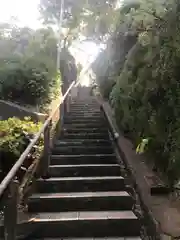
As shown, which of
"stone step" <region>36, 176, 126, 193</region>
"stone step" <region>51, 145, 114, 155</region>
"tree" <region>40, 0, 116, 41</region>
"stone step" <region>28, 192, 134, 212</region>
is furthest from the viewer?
"tree" <region>40, 0, 116, 41</region>

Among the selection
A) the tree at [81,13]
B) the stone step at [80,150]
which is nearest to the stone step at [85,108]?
the stone step at [80,150]

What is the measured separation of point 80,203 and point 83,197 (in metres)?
0.08

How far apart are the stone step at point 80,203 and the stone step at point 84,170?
0.75 metres

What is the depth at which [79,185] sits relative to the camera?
12.7ft

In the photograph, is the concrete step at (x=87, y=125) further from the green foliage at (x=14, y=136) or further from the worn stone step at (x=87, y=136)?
the green foliage at (x=14, y=136)

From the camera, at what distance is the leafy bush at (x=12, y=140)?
12.1ft

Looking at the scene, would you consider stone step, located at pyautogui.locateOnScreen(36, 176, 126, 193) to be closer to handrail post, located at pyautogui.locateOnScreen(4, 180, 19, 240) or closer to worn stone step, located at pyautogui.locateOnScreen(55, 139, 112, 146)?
worn stone step, located at pyautogui.locateOnScreen(55, 139, 112, 146)

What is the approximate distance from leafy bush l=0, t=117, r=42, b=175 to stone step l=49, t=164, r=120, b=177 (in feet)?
1.96

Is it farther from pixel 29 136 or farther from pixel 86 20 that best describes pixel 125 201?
pixel 86 20

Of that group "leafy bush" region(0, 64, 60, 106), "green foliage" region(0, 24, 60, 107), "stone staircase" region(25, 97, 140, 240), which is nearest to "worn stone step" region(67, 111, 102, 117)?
"green foliage" region(0, 24, 60, 107)

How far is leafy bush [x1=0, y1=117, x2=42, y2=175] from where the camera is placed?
3678 mm

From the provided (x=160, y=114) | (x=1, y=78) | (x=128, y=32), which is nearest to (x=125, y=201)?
(x=160, y=114)

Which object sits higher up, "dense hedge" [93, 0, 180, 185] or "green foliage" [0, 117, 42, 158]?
"dense hedge" [93, 0, 180, 185]

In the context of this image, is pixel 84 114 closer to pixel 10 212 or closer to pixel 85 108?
pixel 85 108
